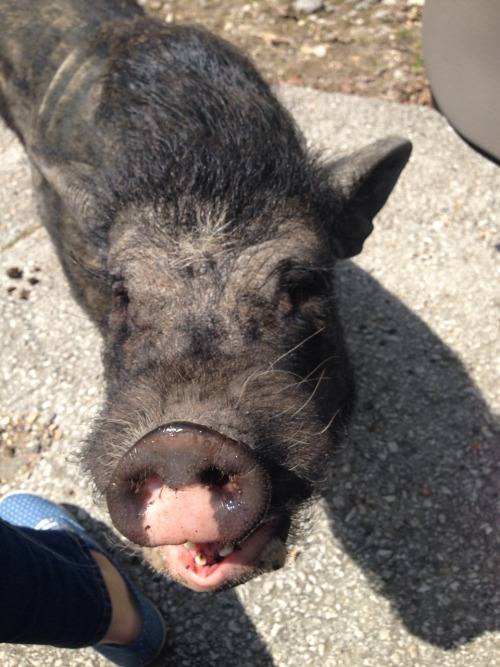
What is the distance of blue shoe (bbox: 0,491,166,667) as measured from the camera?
3.11 m

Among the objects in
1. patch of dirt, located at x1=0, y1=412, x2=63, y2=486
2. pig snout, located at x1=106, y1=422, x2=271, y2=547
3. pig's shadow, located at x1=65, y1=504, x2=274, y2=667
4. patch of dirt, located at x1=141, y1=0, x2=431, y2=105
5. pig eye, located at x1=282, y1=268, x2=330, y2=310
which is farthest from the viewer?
patch of dirt, located at x1=141, y1=0, x2=431, y2=105

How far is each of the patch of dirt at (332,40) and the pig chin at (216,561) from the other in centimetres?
429

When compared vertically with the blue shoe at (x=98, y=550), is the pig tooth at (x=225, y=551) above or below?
above

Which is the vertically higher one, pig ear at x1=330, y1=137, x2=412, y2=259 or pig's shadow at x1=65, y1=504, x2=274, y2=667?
pig ear at x1=330, y1=137, x2=412, y2=259

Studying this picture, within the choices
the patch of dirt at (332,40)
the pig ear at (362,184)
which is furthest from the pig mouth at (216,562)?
the patch of dirt at (332,40)

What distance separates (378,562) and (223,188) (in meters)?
1.98

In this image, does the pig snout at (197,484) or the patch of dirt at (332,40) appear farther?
the patch of dirt at (332,40)

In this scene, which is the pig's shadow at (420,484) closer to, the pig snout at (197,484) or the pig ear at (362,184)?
the pig ear at (362,184)

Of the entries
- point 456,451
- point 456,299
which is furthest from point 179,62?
point 456,451

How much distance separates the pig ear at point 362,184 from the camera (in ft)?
10.3

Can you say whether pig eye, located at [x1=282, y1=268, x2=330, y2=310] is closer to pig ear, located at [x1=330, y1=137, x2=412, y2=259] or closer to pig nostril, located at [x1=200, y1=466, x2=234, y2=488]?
pig ear, located at [x1=330, y1=137, x2=412, y2=259]

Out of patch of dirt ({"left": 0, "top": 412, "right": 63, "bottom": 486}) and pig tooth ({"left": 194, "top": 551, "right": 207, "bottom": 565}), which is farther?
patch of dirt ({"left": 0, "top": 412, "right": 63, "bottom": 486})

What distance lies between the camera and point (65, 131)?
3998mm

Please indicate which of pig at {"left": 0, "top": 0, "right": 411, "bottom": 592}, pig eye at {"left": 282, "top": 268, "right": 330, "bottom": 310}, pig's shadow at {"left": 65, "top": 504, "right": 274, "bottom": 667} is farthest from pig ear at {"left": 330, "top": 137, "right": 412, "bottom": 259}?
pig's shadow at {"left": 65, "top": 504, "right": 274, "bottom": 667}
